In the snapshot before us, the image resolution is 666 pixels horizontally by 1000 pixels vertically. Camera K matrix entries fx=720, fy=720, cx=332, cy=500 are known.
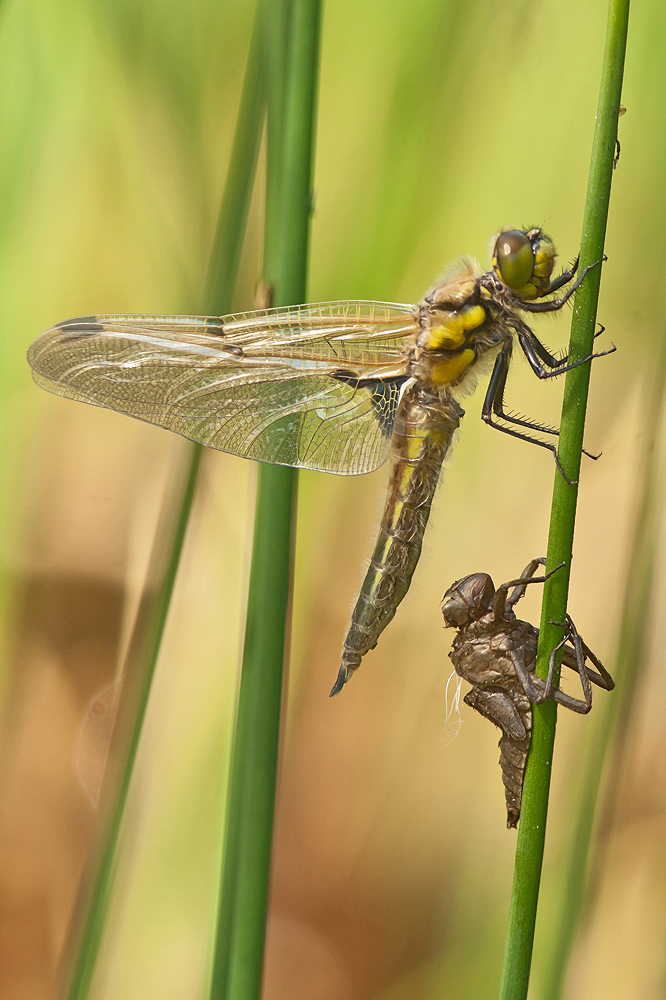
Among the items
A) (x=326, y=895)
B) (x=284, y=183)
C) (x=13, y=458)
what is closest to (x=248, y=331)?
(x=284, y=183)

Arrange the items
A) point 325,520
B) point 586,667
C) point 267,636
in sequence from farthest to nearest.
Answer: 1. point 325,520
2. point 586,667
3. point 267,636

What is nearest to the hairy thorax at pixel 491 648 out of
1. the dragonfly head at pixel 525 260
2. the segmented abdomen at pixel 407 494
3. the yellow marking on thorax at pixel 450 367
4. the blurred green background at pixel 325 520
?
the segmented abdomen at pixel 407 494

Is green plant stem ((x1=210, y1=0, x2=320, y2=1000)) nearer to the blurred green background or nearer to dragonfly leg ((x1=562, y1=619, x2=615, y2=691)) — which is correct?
dragonfly leg ((x1=562, y1=619, x2=615, y2=691))

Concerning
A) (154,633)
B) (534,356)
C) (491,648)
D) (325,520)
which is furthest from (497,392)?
(154,633)

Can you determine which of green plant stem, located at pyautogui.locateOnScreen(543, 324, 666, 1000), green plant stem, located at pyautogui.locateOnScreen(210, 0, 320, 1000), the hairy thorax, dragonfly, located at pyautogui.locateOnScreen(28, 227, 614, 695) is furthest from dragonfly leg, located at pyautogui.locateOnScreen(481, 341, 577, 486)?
green plant stem, located at pyautogui.locateOnScreen(210, 0, 320, 1000)

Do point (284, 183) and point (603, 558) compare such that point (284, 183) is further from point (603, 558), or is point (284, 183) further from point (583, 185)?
point (603, 558)

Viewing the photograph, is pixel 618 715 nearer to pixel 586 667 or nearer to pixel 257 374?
pixel 586 667

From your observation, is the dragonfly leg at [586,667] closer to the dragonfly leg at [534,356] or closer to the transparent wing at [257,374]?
the dragonfly leg at [534,356]
